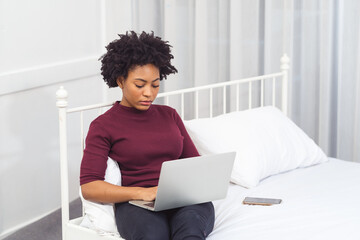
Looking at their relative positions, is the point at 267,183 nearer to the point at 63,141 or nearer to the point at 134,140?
the point at 134,140

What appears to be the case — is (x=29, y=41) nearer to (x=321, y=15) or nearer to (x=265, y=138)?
(x=265, y=138)

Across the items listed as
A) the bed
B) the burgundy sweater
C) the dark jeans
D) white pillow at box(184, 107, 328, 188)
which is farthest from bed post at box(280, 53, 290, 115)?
the dark jeans

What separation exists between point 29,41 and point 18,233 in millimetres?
870

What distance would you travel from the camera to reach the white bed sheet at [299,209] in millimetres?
1797

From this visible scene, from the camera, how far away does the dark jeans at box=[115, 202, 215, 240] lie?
1664mm

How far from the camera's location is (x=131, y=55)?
1.88 m

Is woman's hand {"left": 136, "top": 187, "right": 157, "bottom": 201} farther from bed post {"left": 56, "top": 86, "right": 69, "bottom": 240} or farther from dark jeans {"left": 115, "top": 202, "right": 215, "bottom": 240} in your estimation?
bed post {"left": 56, "top": 86, "right": 69, "bottom": 240}

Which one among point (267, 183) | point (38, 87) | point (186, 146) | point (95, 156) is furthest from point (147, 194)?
point (38, 87)

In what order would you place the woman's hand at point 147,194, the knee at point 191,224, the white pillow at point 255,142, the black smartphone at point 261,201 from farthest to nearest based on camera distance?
the white pillow at point 255,142
the black smartphone at point 261,201
the woman's hand at point 147,194
the knee at point 191,224

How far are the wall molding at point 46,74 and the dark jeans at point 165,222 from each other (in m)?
1.04

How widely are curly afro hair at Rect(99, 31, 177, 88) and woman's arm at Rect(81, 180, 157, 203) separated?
0.35m

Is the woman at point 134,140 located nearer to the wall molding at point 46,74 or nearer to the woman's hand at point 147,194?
the woman's hand at point 147,194

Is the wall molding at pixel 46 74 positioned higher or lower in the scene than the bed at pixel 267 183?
higher

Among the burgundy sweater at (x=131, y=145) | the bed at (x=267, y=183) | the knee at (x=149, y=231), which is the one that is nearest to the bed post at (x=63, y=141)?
the bed at (x=267, y=183)
